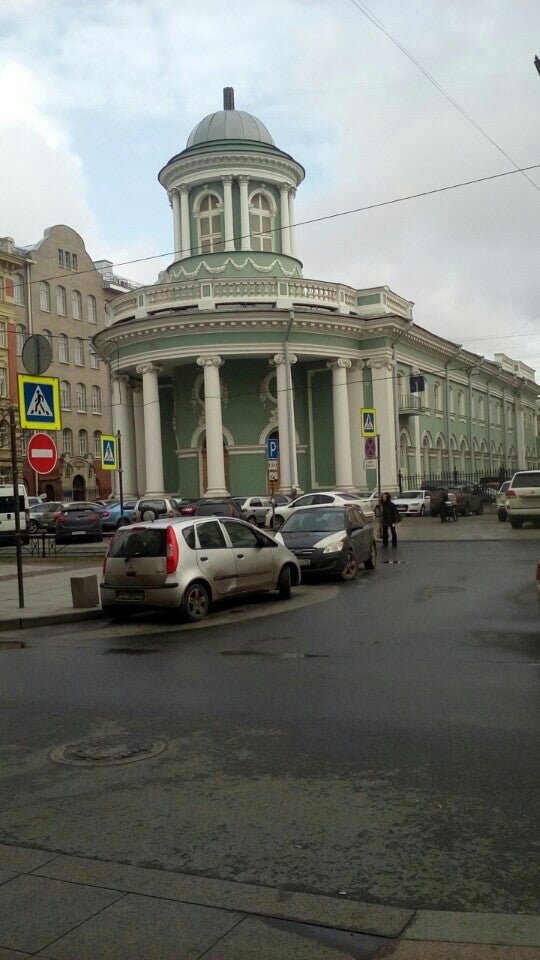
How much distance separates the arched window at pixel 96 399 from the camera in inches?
2670

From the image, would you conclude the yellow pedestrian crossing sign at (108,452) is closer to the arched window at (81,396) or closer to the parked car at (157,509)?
the parked car at (157,509)

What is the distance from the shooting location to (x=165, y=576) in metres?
12.9

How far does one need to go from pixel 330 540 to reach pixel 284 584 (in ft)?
9.13

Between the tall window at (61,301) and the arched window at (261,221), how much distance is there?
2164cm

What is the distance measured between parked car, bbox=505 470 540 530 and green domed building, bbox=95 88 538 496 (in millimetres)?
14690

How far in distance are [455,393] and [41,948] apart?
6122cm

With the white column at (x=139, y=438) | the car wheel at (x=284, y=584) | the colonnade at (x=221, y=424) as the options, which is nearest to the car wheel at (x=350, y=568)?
the car wheel at (x=284, y=584)

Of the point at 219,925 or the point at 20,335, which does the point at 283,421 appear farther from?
the point at 219,925

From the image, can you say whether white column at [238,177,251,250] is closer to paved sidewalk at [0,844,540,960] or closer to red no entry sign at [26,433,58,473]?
red no entry sign at [26,433,58,473]

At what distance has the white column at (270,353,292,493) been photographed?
43500 mm

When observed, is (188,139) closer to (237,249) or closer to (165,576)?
(237,249)

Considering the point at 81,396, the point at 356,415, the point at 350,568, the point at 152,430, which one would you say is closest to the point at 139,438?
the point at 152,430

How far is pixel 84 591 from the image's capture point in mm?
14352

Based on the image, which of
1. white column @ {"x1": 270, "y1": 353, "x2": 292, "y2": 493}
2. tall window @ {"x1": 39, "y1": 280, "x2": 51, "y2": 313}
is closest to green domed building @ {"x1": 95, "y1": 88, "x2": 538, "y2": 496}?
white column @ {"x1": 270, "y1": 353, "x2": 292, "y2": 493}
